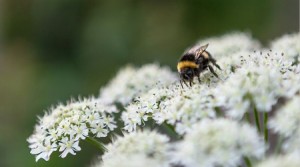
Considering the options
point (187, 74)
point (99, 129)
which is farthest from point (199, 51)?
point (99, 129)

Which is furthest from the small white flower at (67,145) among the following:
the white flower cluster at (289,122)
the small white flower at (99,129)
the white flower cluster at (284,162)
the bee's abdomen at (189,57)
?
the white flower cluster at (284,162)

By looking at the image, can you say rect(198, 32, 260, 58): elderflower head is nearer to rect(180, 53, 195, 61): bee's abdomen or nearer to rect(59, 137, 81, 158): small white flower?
rect(180, 53, 195, 61): bee's abdomen

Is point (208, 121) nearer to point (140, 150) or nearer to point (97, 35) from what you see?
point (140, 150)

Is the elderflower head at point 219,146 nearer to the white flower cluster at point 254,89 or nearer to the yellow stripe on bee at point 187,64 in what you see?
the white flower cluster at point 254,89

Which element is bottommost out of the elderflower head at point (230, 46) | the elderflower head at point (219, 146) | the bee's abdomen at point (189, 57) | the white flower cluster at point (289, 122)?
the elderflower head at point (219, 146)

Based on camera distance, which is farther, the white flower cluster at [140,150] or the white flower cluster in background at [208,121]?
the white flower cluster at [140,150]

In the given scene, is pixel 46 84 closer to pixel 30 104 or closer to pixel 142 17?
pixel 30 104

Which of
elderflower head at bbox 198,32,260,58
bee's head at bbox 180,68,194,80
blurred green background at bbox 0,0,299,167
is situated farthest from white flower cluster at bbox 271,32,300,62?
blurred green background at bbox 0,0,299,167
